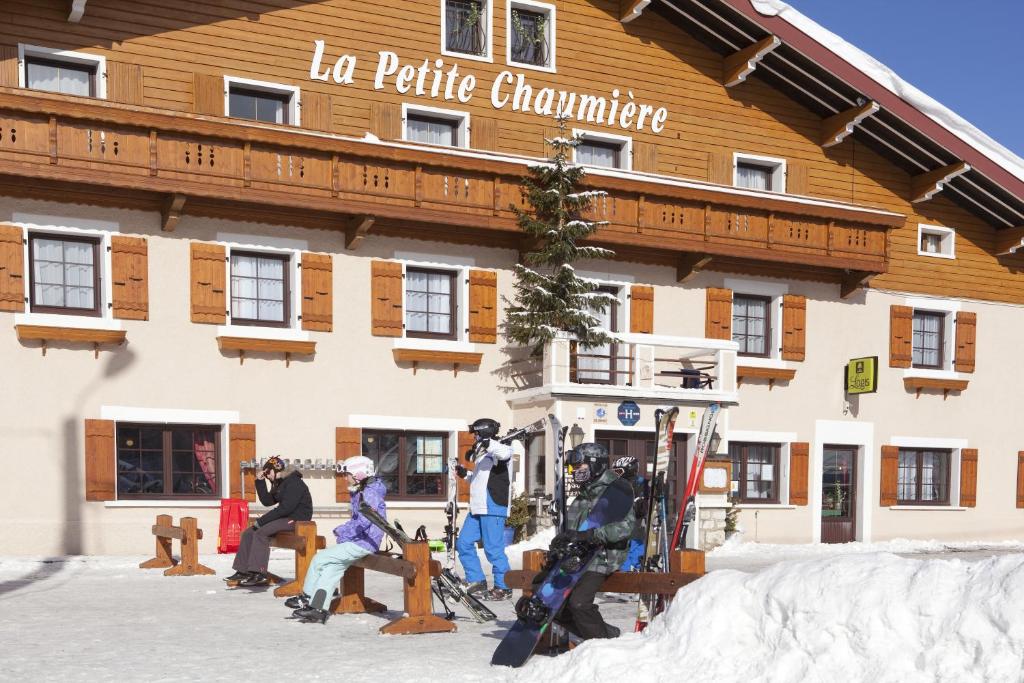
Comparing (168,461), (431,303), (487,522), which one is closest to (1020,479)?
(431,303)

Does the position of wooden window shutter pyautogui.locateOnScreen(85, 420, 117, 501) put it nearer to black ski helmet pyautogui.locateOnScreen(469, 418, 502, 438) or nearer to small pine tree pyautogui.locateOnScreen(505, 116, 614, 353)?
small pine tree pyautogui.locateOnScreen(505, 116, 614, 353)

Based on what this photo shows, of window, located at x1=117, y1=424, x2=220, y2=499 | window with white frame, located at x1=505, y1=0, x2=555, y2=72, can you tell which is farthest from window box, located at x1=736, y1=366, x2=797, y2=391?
window, located at x1=117, y1=424, x2=220, y2=499

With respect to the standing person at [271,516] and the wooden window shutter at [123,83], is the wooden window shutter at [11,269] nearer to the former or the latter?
the wooden window shutter at [123,83]

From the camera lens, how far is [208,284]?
1745 cm

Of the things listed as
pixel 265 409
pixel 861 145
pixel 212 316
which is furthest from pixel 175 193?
pixel 861 145

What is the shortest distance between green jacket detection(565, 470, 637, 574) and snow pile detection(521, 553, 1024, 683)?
0.71 metres

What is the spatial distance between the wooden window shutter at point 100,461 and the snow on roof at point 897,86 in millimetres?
13816

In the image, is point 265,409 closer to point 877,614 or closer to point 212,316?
point 212,316

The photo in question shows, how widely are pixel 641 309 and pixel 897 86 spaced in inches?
290

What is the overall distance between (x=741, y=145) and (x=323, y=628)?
16.1m

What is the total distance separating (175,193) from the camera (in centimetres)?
1664

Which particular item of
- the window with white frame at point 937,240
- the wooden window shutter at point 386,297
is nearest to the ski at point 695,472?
the wooden window shutter at point 386,297

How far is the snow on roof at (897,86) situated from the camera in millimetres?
21953

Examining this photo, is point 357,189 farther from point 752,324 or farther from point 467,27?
point 752,324
